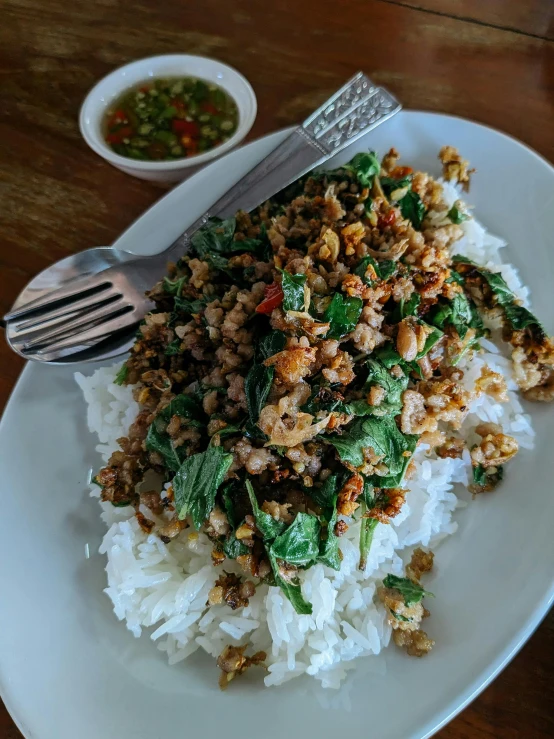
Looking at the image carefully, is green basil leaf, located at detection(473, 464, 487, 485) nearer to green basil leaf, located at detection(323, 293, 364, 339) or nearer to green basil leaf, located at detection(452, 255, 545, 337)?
green basil leaf, located at detection(452, 255, 545, 337)

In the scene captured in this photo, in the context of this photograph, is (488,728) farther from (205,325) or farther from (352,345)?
(205,325)

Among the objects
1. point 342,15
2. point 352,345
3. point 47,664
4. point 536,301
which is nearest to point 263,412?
point 352,345

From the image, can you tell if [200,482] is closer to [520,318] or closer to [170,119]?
[520,318]

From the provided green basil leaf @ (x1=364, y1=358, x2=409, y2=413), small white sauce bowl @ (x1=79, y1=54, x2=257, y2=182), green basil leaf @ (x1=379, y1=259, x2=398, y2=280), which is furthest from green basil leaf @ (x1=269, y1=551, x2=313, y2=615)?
small white sauce bowl @ (x1=79, y1=54, x2=257, y2=182)

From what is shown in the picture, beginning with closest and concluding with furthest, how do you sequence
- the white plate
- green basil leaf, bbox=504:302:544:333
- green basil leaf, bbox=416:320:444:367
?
the white plate < green basil leaf, bbox=416:320:444:367 < green basil leaf, bbox=504:302:544:333

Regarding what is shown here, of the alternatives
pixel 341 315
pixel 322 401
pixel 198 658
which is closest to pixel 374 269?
pixel 341 315
